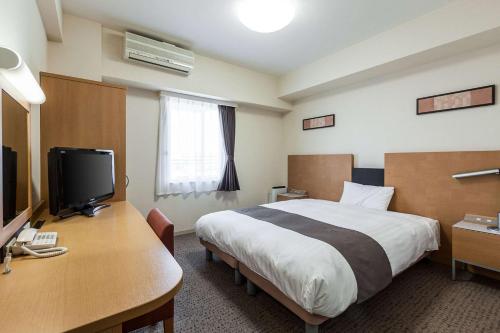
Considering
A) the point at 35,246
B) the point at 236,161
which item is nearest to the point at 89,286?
the point at 35,246

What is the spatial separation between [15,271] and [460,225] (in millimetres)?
3225

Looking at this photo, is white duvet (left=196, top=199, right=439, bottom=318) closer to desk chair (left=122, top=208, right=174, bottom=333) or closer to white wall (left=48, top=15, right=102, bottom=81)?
desk chair (left=122, top=208, right=174, bottom=333)

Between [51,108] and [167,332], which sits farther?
[51,108]

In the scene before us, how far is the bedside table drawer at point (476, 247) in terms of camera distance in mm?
1965

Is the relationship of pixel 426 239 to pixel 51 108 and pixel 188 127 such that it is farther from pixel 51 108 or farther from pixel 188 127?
pixel 51 108

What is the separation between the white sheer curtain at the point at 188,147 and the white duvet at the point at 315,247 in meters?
1.23

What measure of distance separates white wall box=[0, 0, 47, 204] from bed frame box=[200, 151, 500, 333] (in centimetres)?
176

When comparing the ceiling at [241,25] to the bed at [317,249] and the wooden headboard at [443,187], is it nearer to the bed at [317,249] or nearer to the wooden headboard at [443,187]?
the wooden headboard at [443,187]

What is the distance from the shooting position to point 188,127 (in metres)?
3.61

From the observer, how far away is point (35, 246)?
103 cm

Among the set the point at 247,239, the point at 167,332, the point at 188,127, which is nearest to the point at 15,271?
the point at 167,332

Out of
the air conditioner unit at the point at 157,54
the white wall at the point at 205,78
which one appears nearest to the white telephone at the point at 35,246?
the white wall at the point at 205,78

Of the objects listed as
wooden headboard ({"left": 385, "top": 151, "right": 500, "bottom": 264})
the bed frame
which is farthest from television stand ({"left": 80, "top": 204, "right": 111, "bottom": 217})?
wooden headboard ({"left": 385, "top": 151, "right": 500, "bottom": 264})

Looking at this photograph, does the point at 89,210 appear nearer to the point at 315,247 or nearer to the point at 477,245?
the point at 315,247
